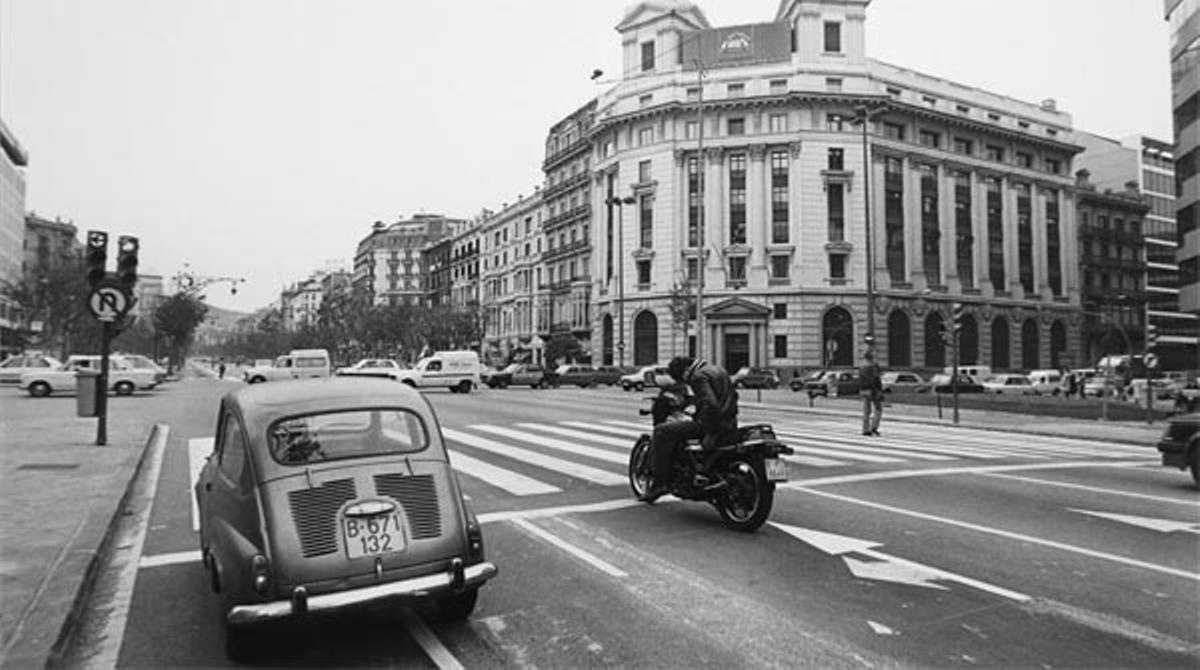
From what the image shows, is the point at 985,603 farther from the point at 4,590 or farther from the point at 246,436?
the point at 4,590

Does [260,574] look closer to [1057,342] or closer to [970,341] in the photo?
[970,341]

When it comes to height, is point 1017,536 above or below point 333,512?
below

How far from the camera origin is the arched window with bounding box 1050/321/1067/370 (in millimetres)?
69562

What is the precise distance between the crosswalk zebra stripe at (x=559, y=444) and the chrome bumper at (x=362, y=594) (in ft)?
23.3

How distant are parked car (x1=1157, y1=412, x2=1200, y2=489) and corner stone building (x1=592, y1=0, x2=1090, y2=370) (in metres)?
43.7

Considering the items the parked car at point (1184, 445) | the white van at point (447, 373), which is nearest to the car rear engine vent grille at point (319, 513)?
the parked car at point (1184, 445)

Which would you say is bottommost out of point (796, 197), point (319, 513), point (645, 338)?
point (319, 513)

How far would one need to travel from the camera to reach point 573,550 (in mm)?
6395

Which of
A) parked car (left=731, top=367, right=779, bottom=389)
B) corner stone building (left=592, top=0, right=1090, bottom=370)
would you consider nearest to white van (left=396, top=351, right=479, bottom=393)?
parked car (left=731, top=367, right=779, bottom=389)

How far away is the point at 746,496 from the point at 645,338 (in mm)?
53302

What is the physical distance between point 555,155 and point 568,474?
69.8 m

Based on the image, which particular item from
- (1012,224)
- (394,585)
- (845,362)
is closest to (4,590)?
(394,585)

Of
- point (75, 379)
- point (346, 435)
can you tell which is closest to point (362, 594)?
point (346, 435)

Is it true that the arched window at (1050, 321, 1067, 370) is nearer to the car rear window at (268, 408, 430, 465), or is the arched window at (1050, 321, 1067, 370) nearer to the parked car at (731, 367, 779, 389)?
the parked car at (731, 367, 779, 389)
